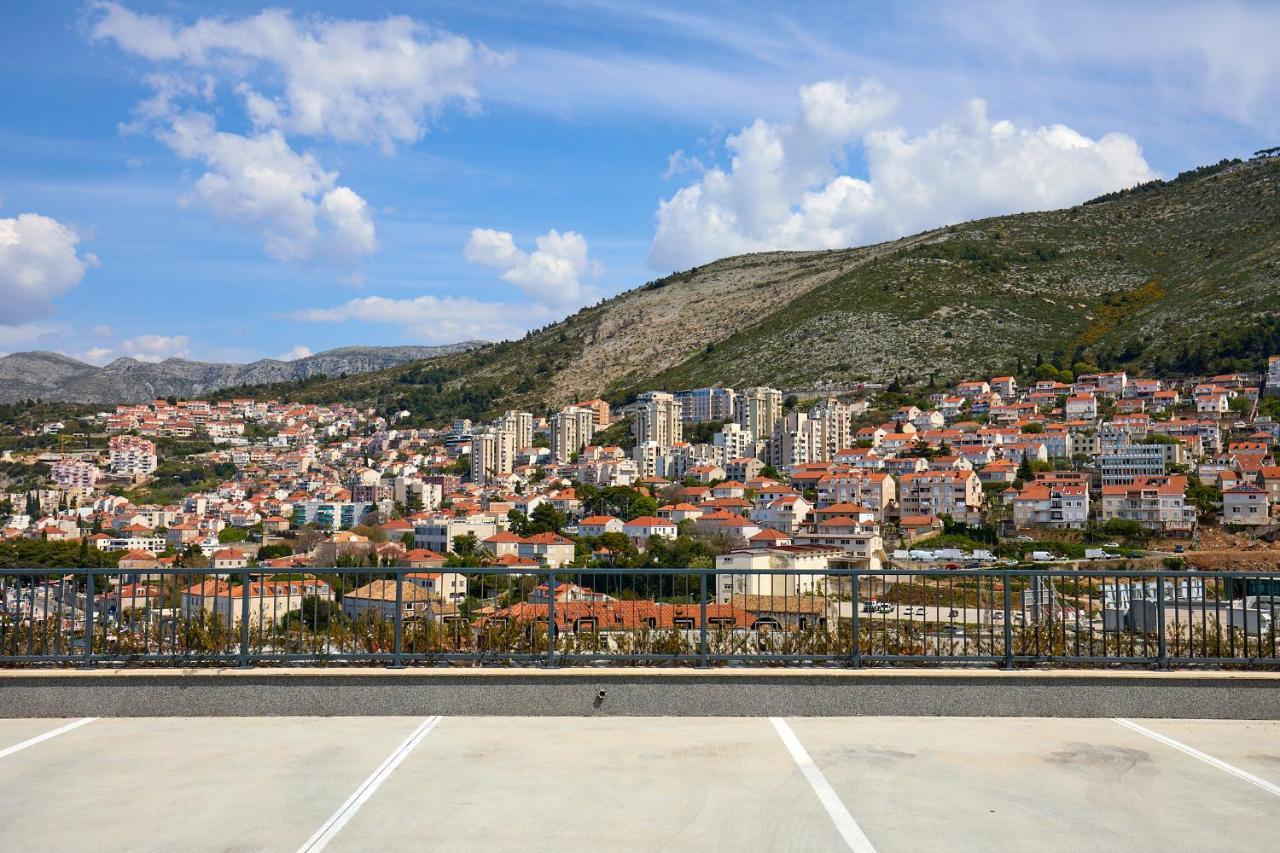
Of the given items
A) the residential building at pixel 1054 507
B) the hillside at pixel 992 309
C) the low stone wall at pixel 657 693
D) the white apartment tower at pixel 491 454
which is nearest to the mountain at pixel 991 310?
the hillside at pixel 992 309

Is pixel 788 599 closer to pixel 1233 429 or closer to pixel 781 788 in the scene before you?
pixel 781 788

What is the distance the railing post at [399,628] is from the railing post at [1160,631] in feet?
19.1

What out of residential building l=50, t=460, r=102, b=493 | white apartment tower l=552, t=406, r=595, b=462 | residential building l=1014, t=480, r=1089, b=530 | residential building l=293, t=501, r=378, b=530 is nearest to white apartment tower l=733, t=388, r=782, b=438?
white apartment tower l=552, t=406, r=595, b=462

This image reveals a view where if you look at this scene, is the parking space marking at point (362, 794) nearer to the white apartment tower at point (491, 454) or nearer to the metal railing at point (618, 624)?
the metal railing at point (618, 624)

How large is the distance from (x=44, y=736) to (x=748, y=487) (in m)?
93.5

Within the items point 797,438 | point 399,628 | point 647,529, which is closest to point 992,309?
point 797,438

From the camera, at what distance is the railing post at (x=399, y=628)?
8047 millimetres

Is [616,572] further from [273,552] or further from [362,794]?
[273,552]

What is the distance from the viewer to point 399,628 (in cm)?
816

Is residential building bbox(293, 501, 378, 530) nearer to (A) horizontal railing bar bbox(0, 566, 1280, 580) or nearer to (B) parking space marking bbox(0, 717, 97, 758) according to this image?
(A) horizontal railing bar bbox(0, 566, 1280, 580)

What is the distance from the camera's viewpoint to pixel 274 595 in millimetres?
8469

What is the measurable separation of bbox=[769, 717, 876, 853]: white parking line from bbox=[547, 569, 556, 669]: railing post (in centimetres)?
175

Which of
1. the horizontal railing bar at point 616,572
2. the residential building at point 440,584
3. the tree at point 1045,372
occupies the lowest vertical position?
the residential building at point 440,584

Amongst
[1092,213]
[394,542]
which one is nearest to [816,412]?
[394,542]
